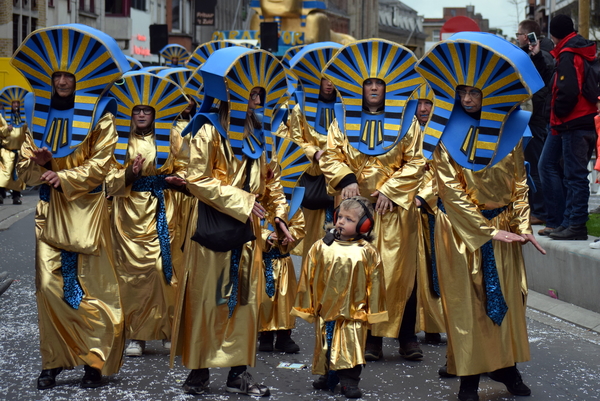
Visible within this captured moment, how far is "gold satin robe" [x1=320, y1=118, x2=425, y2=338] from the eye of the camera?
6656 mm

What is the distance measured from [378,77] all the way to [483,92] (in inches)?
61.5

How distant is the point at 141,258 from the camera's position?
707 cm

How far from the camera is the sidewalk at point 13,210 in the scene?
15.3 meters

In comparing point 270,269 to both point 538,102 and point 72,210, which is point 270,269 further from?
point 538,102

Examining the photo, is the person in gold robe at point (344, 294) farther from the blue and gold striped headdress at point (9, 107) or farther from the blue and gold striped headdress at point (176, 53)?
the blue and gold striped headdress at point (9, 107)

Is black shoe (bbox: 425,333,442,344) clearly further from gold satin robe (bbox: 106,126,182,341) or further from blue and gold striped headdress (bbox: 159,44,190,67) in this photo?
blue and gold striped headdress (bbox: 159,44,190,67)

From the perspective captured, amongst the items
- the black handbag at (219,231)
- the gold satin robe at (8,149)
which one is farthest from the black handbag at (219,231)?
the gold satin robe at (8,149)

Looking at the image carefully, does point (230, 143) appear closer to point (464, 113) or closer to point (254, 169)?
point (254, 169)

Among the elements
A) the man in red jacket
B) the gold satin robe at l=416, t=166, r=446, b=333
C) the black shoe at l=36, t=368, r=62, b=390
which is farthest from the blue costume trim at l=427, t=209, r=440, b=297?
the black shoe at l=36, t=368, r=62, b=390

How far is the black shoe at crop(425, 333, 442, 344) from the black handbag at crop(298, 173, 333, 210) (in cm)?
130

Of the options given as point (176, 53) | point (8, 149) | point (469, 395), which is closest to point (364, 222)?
point (469, 395)

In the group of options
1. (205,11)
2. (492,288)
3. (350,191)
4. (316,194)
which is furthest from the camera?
(205,11)

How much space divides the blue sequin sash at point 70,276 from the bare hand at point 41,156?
0.22 m

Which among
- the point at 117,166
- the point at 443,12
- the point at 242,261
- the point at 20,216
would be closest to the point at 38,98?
the point at 117,166
